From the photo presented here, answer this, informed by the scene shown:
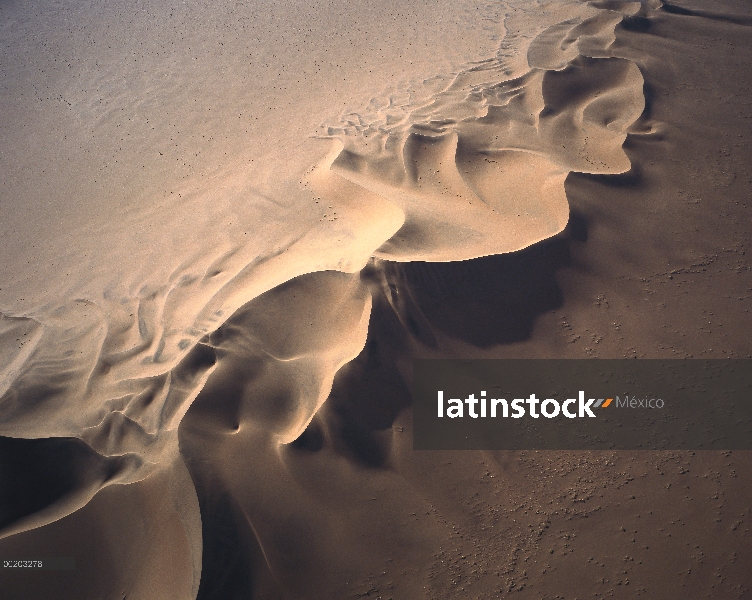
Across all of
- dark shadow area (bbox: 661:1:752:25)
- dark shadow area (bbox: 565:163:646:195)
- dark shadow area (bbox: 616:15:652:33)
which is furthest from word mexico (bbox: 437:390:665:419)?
dark shadow area (bbox: 661:1:752:25)

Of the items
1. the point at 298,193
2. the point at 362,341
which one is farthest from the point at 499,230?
the point at 298,193

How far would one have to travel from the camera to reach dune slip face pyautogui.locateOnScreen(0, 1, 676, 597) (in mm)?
4242

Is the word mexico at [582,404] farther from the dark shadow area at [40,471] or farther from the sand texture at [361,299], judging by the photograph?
the dark shadow area at [40,471]

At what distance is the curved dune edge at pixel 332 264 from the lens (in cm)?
432

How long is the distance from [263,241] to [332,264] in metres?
1.06

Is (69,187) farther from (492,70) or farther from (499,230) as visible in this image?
(492,70)

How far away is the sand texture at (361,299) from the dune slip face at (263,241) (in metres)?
0.03

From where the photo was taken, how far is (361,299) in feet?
15.3

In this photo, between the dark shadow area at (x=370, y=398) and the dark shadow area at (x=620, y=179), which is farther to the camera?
the dark shadow area at (x=620, y=179)

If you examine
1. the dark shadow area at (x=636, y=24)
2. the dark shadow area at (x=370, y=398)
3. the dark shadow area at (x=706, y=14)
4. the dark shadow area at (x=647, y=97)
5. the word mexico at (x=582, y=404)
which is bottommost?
the word mexico at (x=582, y=404)

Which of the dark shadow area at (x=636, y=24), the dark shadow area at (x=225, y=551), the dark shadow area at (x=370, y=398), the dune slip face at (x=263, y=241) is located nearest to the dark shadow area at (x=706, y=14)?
the dune slip face at (x=263, y=241)

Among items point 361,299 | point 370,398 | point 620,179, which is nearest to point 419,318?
point 361,299

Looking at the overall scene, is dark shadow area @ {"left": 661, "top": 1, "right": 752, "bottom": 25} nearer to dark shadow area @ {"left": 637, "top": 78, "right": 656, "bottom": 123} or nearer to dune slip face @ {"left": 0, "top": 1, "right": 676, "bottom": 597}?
dune slip face @ {"left": 0, "top": 1, "right": 676, "bottom": 597}

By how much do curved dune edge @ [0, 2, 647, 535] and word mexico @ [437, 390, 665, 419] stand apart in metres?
0.89
